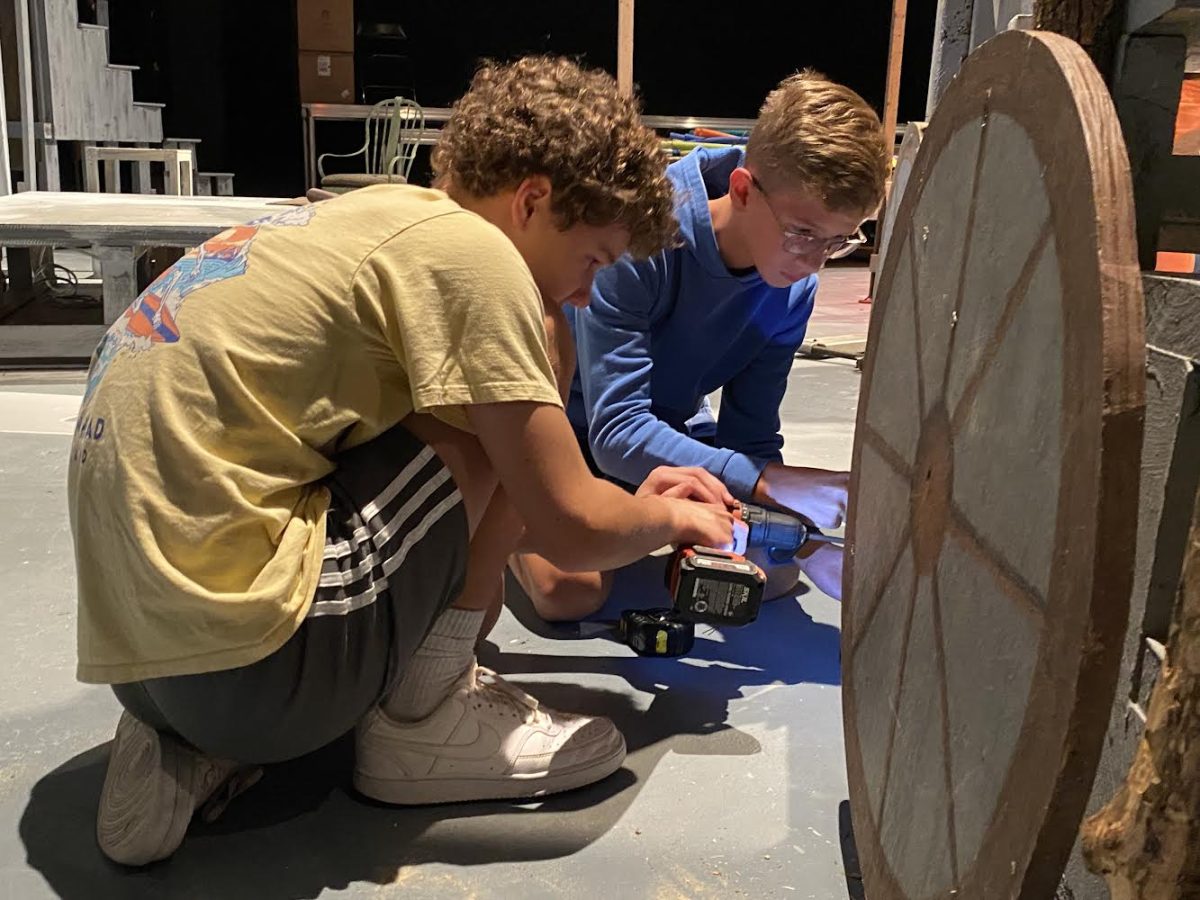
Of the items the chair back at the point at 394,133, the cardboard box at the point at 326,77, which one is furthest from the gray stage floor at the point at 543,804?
the cardboard box at the point at 326,77

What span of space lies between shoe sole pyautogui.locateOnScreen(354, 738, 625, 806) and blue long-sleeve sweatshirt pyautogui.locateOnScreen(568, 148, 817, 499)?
1.69ft

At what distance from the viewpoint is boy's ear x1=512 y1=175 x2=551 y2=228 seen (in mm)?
1153

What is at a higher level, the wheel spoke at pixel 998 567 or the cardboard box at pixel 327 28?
the cardboard box at pixel 327 28

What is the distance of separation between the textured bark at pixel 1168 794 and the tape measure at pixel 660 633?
103 cm

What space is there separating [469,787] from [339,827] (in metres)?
0.15

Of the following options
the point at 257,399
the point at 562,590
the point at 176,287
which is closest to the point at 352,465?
the point at 257,399

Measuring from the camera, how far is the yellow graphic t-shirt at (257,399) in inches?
39.5

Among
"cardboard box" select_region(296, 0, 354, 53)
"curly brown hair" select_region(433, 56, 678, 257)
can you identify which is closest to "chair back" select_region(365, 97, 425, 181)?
"cardboard box" select_region(296, 0, 354, 53)

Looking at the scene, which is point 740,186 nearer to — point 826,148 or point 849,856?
point 826,148

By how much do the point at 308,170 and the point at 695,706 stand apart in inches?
274

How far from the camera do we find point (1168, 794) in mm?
541

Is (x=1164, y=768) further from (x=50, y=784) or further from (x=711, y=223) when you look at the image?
(x=711, y=223)

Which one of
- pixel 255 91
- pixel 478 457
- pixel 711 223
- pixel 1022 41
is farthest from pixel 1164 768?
pixel 255 91

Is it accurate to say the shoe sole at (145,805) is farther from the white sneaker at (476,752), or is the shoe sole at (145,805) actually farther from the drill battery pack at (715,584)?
the drill battery pack at (715,584)
